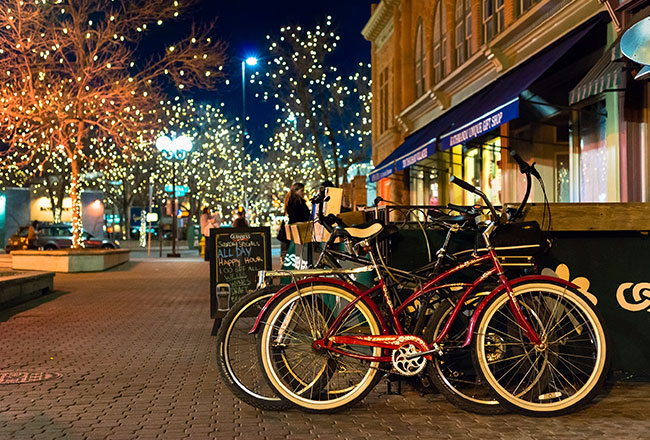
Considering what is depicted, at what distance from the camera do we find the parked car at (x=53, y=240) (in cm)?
3634

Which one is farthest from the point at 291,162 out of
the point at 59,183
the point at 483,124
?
the point at 483,124

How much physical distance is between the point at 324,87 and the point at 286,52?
270 centimetres

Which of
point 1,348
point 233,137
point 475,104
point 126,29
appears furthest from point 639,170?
point 233,137

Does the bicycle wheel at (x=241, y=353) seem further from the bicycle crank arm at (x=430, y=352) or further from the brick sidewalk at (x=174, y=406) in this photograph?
the bicycle crank arm at (x=430, y=352)

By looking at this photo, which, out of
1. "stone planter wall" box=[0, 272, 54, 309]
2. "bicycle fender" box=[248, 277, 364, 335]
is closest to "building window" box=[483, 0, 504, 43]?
"stone planter wall" box=[0, 272, 54, 309]

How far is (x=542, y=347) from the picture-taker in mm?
4941

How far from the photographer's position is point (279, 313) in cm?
503

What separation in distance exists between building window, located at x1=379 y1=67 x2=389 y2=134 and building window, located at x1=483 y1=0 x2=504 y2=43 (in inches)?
478

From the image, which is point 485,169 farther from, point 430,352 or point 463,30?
point 430,352

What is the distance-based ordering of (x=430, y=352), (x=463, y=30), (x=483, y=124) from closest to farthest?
1. (x=430, y=352)
2. (x=483, y=124)
3. (x=463, y=30)

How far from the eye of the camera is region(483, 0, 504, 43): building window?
707 inches

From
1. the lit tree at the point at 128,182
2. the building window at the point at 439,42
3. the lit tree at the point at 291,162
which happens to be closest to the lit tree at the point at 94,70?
the building window at the point at 439,42

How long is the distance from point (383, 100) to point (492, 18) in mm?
13550

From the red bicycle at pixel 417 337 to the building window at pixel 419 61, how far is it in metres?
20.9
